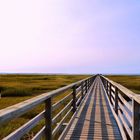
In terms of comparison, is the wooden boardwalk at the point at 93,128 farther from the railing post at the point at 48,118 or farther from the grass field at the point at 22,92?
the grass field at the point at 22,92

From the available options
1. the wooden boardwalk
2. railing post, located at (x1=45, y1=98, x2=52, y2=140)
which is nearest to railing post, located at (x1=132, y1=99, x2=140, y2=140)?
railing post, located at (x1=45, y1=98, x2=52, y2=140)

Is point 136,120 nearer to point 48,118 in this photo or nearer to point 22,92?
point 48,118

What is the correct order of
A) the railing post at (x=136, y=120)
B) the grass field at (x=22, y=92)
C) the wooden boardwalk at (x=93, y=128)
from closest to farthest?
the railing post at (x=136, y=120)
the wooden boardwalk at (x=93, y=128)
the grass field at (x=22, y=92)

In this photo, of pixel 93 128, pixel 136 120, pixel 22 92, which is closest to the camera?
pixel 136 120

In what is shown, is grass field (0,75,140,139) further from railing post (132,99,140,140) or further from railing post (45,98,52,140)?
railing post (132,99,140,140)

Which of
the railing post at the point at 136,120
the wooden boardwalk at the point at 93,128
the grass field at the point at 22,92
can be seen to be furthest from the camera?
the grass field at the point at 22,92

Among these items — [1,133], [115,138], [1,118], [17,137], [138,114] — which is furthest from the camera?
[1,133]

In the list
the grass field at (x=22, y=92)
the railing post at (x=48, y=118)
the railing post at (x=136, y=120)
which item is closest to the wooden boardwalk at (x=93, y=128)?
the railing post at (x=48, y=118)

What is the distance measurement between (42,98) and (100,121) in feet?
19.0

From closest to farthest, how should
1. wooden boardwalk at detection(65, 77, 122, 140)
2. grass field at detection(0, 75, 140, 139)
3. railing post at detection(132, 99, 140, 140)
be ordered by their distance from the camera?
railing post at detection(132, 99, 140, 140) → wooden boardwalk at detection(65, 77, 122, 140) → grass field at detection(0, 75, 140, 139)

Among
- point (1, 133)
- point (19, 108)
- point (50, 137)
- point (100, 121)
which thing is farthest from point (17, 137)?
point (1, 133)

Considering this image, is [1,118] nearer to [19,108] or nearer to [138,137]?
[19,108]

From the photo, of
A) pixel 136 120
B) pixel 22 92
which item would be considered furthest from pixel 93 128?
pixel 22 92

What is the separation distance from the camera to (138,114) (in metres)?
5.11
